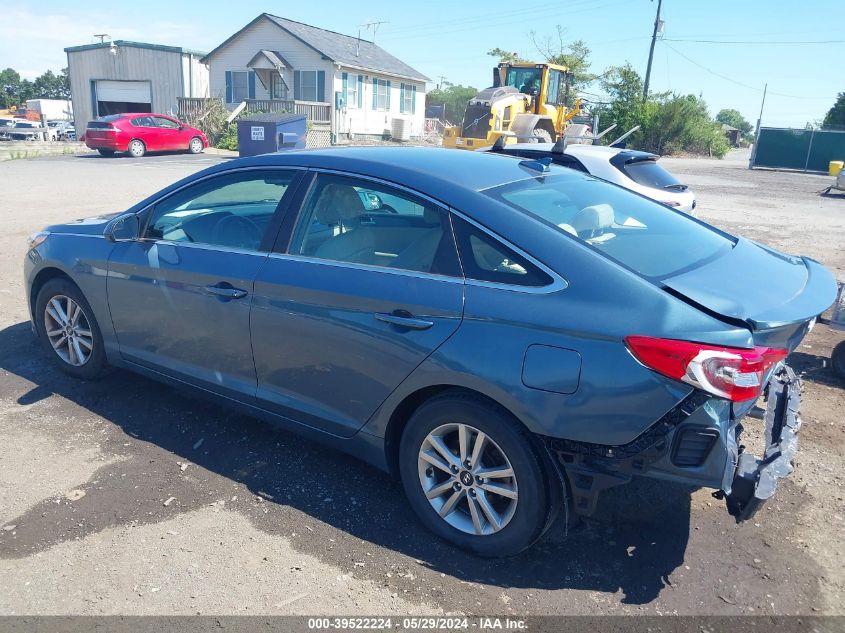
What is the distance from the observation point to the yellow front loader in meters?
19.1

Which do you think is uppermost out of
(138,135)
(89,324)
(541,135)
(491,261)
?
(541,135)

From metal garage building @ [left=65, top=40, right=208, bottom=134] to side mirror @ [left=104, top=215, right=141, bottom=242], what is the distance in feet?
123

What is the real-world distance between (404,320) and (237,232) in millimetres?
1372

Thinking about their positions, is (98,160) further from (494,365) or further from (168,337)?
(494,365)

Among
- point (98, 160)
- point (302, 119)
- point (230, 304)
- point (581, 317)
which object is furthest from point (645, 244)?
point (98, 160)

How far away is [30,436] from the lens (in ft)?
13.3

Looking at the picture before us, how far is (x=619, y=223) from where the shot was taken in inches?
133

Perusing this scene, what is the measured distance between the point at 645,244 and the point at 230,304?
6.96 feet

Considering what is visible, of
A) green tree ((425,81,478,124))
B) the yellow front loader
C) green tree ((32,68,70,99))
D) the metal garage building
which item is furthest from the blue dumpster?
green tree ((32,68,70,99))

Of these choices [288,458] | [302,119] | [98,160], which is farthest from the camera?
[98,160]

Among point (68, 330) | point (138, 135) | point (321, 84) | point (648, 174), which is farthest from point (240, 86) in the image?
point (68, 330)

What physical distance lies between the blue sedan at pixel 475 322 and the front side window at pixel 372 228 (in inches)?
0.4

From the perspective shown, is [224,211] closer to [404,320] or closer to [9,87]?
[404,320]

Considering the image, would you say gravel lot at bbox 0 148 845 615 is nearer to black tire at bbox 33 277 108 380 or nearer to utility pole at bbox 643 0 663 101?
black tire at bbox 33 277 108 380
